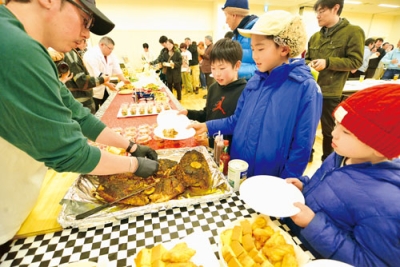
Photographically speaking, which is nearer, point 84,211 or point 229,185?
point 84,211

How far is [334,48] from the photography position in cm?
295

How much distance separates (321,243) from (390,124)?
0.56 metres

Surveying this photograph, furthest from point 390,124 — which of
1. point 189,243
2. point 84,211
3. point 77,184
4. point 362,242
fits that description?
point 77,184

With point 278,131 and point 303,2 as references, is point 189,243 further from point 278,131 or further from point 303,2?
point 303,2

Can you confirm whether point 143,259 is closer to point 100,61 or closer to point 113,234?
point 113,234

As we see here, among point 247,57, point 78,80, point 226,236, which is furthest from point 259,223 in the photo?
point 78,80

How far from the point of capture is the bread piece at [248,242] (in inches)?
32.8

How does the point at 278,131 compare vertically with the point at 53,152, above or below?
below

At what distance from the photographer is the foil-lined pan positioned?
104 centimetres

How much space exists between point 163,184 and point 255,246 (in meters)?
0.65

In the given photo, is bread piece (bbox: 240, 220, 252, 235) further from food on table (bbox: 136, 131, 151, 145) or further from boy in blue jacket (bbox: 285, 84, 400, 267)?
food on table (bbox: 136, 131, 151, 145)

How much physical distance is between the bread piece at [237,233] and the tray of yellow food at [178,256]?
114 mm

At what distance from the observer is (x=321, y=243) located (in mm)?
840

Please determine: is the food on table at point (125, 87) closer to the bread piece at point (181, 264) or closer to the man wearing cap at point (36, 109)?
the man wearing cap at point (36, 109)
